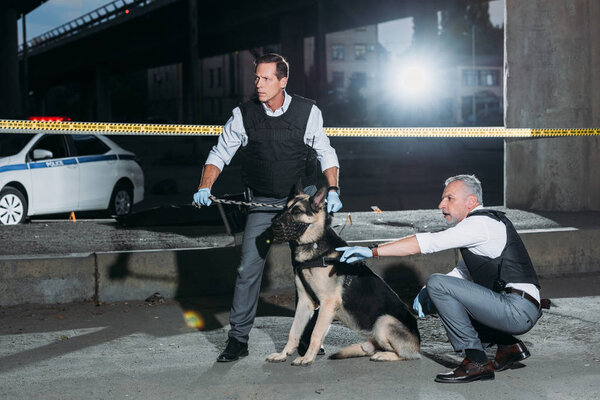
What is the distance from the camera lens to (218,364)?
5207 mm

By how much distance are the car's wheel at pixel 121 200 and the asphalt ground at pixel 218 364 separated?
6.68 m

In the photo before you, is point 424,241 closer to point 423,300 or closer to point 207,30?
point 423,300

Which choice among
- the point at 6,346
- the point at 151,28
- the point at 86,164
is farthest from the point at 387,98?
the point at 6,346

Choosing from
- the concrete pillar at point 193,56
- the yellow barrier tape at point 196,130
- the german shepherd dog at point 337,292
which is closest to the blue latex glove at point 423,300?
the german shepherd dog at point 337,292

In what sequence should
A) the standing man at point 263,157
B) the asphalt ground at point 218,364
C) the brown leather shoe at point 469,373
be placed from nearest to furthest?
the asphalt ground at point 218,364 → the brown leather shoe at point 469,373 → the standing man at point 263,157

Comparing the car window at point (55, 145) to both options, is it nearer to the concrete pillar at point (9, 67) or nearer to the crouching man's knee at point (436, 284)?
the crouching man's knee at point (436, 284)

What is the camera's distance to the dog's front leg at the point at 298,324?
5191 millimetres

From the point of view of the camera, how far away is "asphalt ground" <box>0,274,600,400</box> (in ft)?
15.1

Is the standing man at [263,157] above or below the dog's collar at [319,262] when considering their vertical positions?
above

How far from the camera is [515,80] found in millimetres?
10742

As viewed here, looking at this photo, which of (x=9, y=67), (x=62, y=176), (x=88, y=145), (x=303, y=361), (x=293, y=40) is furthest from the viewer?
(x=293, y=40)

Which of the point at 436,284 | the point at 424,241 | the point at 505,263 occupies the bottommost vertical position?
the point at 436,284

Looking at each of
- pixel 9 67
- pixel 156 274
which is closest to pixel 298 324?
pixel 156 274

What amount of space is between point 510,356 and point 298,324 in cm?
133
